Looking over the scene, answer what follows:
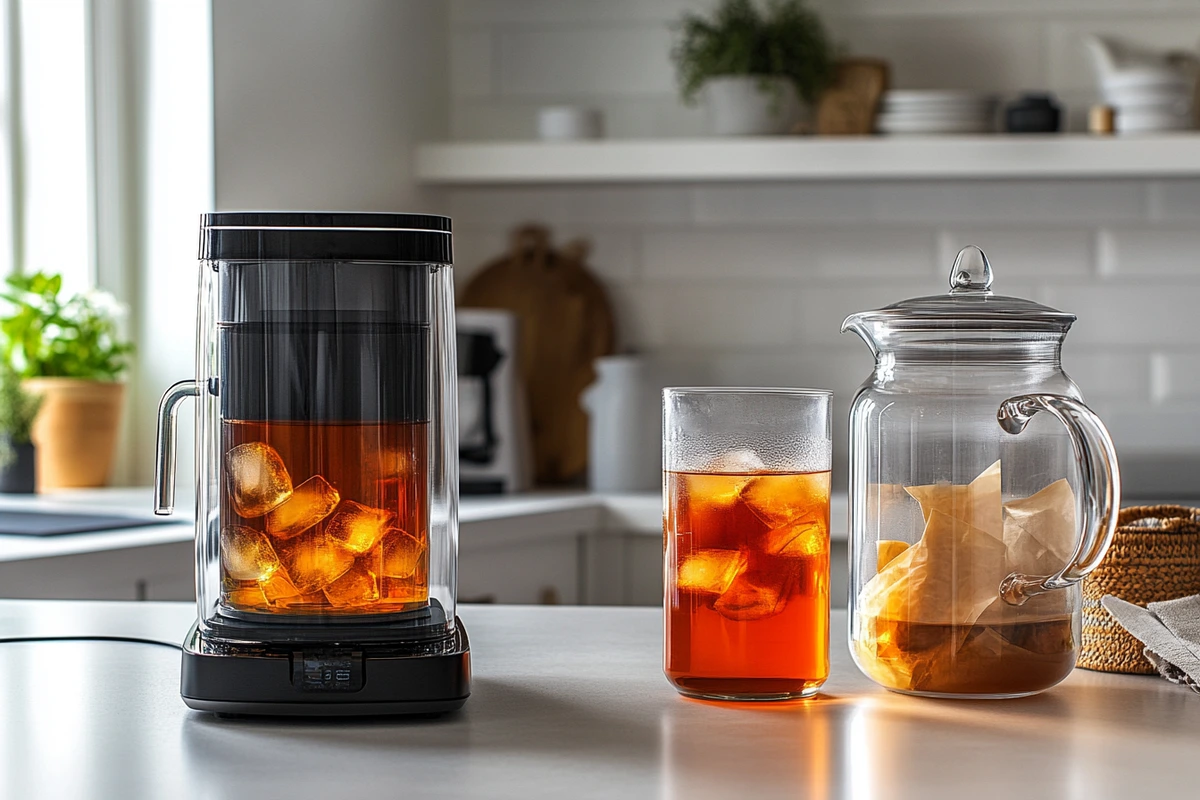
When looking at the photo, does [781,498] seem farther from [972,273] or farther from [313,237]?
[313,237]

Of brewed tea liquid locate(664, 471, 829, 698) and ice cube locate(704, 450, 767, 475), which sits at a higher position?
ice cube locate(704, 450, 767, 475)

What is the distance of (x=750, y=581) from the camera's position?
71cm

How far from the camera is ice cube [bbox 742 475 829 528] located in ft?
2.34

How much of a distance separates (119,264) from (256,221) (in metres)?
1.79

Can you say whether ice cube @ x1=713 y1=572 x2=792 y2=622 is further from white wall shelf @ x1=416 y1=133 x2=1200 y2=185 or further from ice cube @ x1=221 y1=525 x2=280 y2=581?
white wall shelf @ x1=416 y1=133 x2=1200 y2=185

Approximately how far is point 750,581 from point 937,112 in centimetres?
196

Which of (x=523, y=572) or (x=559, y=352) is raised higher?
(x=559, y=352)

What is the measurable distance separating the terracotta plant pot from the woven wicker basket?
1803 mm

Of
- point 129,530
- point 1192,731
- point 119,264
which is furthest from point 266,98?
point 1192,731

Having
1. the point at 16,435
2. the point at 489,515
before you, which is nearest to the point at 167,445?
the point at 489,515

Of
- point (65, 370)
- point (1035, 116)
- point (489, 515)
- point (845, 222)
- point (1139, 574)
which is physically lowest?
point (489, 515)

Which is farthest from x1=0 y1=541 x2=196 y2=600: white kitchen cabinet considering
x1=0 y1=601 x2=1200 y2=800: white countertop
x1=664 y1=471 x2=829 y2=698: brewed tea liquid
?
x1=664 y1=471 x2=829 y2=698: brewed tea liquid

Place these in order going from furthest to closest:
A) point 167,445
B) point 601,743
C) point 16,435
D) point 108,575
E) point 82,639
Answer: point 16,435, point 108,575, point 82,639, point 167,445, point 601,743

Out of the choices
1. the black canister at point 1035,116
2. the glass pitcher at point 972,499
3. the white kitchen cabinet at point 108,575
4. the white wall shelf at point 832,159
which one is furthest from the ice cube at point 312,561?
the black canister at point 1035,116
